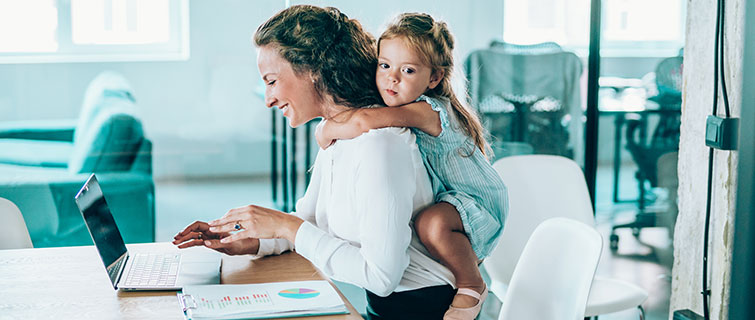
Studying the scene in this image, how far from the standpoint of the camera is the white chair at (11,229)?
87.2 inches

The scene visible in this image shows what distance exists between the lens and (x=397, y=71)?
5.90 feet

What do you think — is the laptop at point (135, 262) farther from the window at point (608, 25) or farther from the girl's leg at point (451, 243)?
the window at point (608, 25)

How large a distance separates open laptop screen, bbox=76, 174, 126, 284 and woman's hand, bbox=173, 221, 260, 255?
0.14 metres

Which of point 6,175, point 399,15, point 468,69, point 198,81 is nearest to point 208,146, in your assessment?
point 198,81

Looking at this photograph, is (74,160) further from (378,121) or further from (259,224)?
(378,121)

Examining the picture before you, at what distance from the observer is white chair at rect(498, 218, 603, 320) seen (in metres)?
1.69

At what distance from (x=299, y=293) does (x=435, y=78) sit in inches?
27.0

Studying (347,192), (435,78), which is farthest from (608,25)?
(347,192)

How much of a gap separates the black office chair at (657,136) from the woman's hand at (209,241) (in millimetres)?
2210

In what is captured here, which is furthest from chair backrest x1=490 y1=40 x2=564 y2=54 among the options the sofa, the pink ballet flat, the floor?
the pink ballet flat

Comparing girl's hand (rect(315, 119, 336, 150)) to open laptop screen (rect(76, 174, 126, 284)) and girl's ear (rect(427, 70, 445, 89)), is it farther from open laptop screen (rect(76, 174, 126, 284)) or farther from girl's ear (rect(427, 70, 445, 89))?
open laptop screen (rect(76, 174, 126, 284))

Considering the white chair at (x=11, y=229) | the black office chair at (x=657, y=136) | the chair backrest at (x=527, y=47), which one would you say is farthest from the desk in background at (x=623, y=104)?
the white chair at (x=11, y=229)

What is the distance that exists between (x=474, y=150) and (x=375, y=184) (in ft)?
1.47

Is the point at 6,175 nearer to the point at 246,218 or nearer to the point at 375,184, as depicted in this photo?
the point at 246,218
